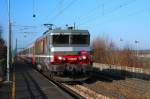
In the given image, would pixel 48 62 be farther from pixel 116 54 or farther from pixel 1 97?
pixel 116 54

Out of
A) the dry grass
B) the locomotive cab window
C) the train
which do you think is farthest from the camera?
the dry grass

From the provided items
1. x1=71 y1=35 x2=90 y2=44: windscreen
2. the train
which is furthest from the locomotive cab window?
x1=71 y1=35 x2=90 y2=44: windscreen

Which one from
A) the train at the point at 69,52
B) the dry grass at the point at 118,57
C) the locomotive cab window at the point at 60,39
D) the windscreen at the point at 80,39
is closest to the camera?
the train at the point at 69,52

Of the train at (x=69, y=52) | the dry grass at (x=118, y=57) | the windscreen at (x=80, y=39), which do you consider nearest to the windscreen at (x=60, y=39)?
the train at (x=69, y=52)

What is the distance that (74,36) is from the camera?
26.4 metres

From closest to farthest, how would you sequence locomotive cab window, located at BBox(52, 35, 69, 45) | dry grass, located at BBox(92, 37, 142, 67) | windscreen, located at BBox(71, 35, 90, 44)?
1. locomotive cab window, located at BBox(52, 35, 69, 45)
2. windscreen, located at BBox(71, 35, 90, 44)
3. dry grass, located at BBox(92, 37, 142, 67)

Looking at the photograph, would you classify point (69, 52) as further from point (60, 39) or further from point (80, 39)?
point (80, 39)

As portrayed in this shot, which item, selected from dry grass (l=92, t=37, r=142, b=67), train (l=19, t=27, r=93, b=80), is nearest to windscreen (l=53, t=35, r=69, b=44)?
train (l=19, t=27, r=93, b=80)

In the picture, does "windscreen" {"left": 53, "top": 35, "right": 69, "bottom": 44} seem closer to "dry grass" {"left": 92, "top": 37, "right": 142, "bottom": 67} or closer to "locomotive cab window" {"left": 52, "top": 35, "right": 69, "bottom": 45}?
"locomotive cab window" {"left": 52, "top": 35, "right": 69, "bottom": 45}

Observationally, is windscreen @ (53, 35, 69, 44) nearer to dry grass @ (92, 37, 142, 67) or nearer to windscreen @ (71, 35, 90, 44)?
windscreen @ (71, 35, 90, 44)

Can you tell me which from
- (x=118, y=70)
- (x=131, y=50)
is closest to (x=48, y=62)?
(x=118, y=70)

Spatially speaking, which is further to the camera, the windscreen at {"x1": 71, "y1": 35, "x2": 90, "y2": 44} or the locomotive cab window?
the windscreen at {"x1": 71, "y1": 35, "x2": 90, "y2": 44}

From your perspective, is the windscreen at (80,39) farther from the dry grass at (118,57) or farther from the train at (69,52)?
the dry grass at (118,57)

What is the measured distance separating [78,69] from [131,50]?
81.1ft
